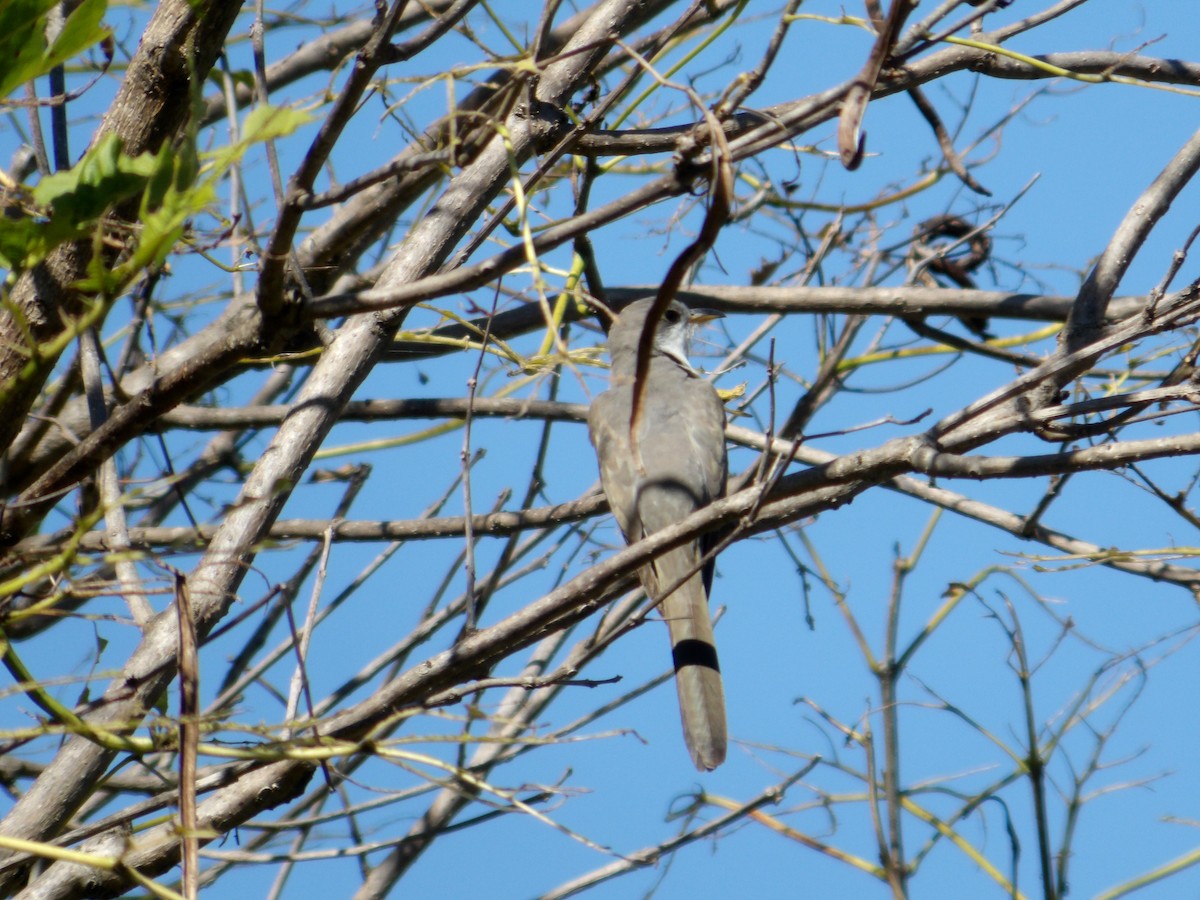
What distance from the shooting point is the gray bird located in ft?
A: 14.4

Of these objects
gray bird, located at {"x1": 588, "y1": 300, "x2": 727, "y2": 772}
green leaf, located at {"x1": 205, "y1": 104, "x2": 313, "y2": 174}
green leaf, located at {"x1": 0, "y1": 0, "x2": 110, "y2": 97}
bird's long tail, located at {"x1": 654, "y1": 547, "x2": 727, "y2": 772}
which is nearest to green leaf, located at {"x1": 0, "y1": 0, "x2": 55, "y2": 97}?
green leaf, located at {"x1": 0, "y1": 0, "x2": 110, "y2": 97}

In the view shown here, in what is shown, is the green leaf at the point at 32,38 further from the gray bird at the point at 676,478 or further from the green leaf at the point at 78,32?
the gray bird at the point at 676,478

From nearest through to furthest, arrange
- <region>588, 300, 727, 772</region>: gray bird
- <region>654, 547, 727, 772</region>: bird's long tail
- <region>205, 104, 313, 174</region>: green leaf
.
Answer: <region>205, 104, 313, 174</region>: green leaf
<region>654, 547, 727, 772</region>: bird's long tail
<region>588, 300, 727, 772</region>: gray bird

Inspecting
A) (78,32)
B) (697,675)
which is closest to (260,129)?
(78,32)

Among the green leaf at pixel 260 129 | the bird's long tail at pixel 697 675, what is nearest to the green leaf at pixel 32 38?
the green leaf at pixel 260 129

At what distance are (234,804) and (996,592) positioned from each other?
11.2ft

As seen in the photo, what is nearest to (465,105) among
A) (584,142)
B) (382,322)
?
(584,142)

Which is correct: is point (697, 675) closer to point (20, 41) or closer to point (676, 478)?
point (676, 478)

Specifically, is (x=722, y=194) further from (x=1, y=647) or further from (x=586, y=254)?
(x=586, y=254)

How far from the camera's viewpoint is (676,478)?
17.7 feet

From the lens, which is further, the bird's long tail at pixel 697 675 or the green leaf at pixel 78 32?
the bird's long tail at pixel 697 675

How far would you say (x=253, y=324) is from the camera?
2.43 meters

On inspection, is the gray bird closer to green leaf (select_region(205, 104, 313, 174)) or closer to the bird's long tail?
the bird's long tail

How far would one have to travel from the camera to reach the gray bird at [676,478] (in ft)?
14.4
